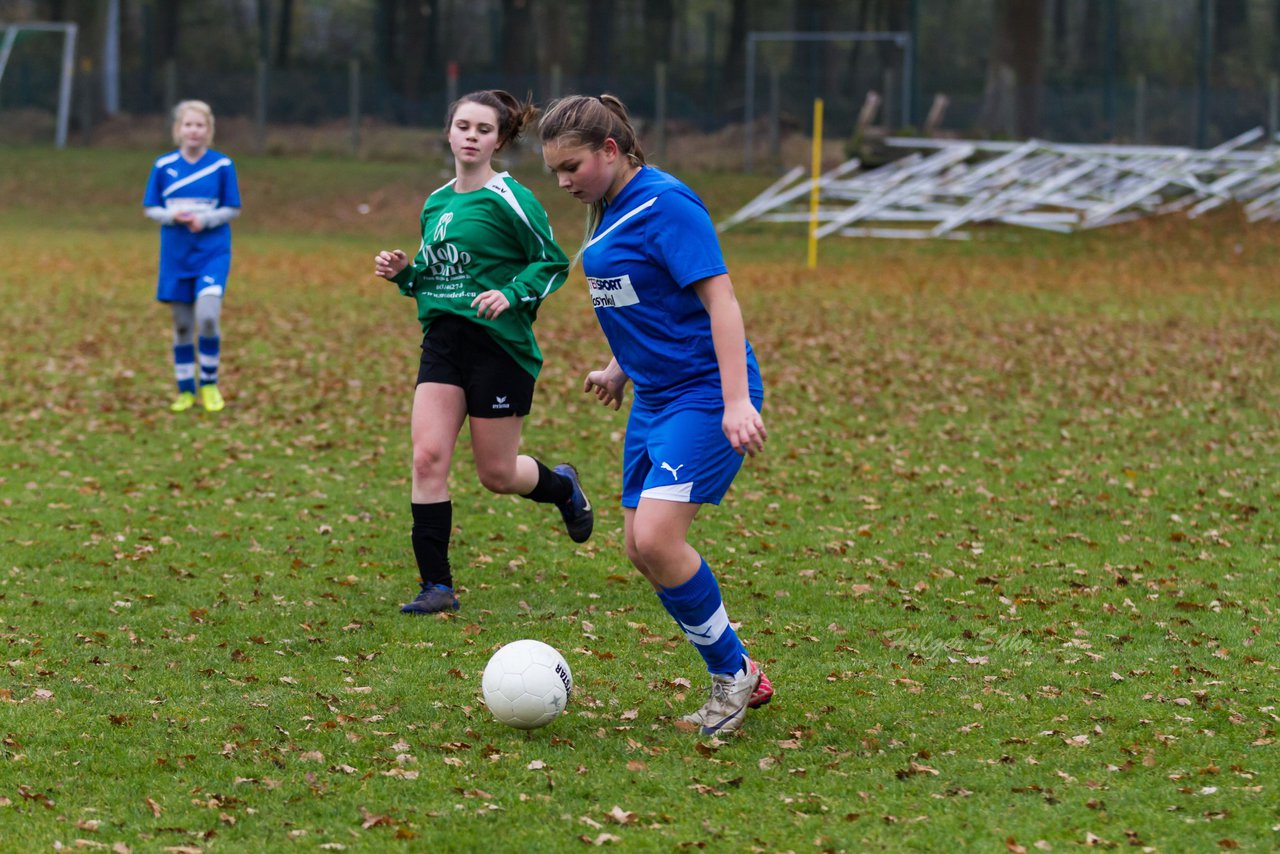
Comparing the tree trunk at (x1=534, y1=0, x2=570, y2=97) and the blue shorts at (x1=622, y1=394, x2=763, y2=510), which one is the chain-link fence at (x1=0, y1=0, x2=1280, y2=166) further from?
the blue shorts at (x1=622, y1=394, x2=763, y2=510)

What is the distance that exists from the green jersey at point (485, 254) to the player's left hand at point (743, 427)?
1.73 metres

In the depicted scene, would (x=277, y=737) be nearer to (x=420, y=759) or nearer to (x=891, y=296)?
(x=420, y=759)

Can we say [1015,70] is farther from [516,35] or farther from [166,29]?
[166,29]

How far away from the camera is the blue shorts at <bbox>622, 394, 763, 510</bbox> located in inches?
183

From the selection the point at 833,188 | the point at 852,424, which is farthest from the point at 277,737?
the point at 833,188

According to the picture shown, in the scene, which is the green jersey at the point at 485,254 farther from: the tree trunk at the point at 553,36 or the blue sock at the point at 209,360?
the tree trunk at the point at 553,36

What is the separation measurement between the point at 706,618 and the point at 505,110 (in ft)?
7.68

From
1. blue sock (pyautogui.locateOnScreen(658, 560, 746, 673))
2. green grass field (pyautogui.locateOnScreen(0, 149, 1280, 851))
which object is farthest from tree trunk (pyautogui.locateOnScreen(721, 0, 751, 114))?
blue sock (pyautogui.locateOnScreen(658, 560, 746, 673))

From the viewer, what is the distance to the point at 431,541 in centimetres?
638

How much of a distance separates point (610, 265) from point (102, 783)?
6.82 feet

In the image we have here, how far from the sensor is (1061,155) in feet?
92.7

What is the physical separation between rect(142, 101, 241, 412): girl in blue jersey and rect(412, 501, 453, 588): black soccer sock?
4.73 meters

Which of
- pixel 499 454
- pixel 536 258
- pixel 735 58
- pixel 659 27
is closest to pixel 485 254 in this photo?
pixel 536 258

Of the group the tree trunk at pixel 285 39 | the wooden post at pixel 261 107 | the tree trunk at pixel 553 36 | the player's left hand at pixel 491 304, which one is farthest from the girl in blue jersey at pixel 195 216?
the tree trunk at pixel 285 39
